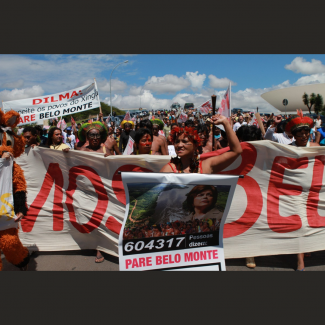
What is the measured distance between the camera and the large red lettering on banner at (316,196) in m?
3.42

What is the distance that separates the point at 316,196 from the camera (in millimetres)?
3451

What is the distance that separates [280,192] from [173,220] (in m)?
1.83

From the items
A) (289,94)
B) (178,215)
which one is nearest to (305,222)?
(178,215)

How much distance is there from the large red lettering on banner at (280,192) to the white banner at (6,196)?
3160 mm

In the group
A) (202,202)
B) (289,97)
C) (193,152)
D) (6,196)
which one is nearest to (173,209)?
(202,202)

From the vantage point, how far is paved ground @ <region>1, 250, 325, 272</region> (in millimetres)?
3455

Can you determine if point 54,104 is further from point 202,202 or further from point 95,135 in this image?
point 202,202

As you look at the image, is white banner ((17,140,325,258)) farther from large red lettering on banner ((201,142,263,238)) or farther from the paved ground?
the paved ground

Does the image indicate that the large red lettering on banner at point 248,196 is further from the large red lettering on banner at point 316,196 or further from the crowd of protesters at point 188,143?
the large red lettering on banner at point 316,196

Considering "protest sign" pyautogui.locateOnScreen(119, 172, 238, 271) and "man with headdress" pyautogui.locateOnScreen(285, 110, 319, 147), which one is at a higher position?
"man with headdress" pyautogui.locateOnScreen(285, 110, 319, 147)

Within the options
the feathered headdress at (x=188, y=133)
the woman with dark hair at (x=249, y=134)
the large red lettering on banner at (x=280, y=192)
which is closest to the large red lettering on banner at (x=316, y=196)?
the large red lettering on banner at (x=280, y=192)

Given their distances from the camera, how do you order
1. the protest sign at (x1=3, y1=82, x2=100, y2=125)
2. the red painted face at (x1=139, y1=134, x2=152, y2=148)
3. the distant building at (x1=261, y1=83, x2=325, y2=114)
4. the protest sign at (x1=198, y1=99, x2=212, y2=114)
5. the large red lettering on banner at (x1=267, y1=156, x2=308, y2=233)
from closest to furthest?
1. the large red lettering on banner at (x1=267, y1=156, x2=308, y2=233)
2. the red painted face at (x1=139, y1=134, x2=152, y2=148)
3. the protest sign at (x1=3, y1=82, x2=100, y2=125)
4. the protest sign at (x1=198, y1=99, x2=212, y2=114)
5. the distant building at (x1=261, y1=83, x2=325, y2=114)

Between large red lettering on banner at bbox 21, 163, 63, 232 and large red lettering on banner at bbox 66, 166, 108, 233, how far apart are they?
15 centimetres

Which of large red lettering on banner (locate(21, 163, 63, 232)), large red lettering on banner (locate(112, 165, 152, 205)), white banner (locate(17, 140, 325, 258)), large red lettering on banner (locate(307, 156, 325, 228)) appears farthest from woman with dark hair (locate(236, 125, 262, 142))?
large red lettering on banner (locate(21, 163, 63, 232))
